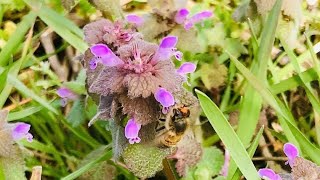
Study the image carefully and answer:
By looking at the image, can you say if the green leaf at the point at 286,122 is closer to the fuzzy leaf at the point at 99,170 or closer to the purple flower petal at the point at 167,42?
the purple flower petal at the point at 167,42

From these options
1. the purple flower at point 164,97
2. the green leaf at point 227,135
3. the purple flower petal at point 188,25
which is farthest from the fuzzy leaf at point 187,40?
the purple flower at point 164,97

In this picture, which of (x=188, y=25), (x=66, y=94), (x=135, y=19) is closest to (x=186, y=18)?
(x=188, y=25)

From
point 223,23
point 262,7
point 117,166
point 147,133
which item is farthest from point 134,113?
point 223,23

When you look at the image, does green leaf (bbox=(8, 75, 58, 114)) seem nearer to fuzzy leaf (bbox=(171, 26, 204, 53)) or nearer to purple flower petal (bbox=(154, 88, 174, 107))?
fuzzy leaf (bbox=(171, 26, 204, 53))

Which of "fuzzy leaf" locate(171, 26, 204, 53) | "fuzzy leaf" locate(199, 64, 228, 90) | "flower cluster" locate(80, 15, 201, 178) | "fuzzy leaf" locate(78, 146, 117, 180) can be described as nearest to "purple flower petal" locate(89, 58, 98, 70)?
"flower cluster" locate(80, 15, 201, 178)

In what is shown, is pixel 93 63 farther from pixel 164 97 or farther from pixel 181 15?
pixel 181 15

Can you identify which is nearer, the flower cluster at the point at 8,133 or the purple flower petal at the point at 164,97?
the purple flower petal at the point at 164,97
